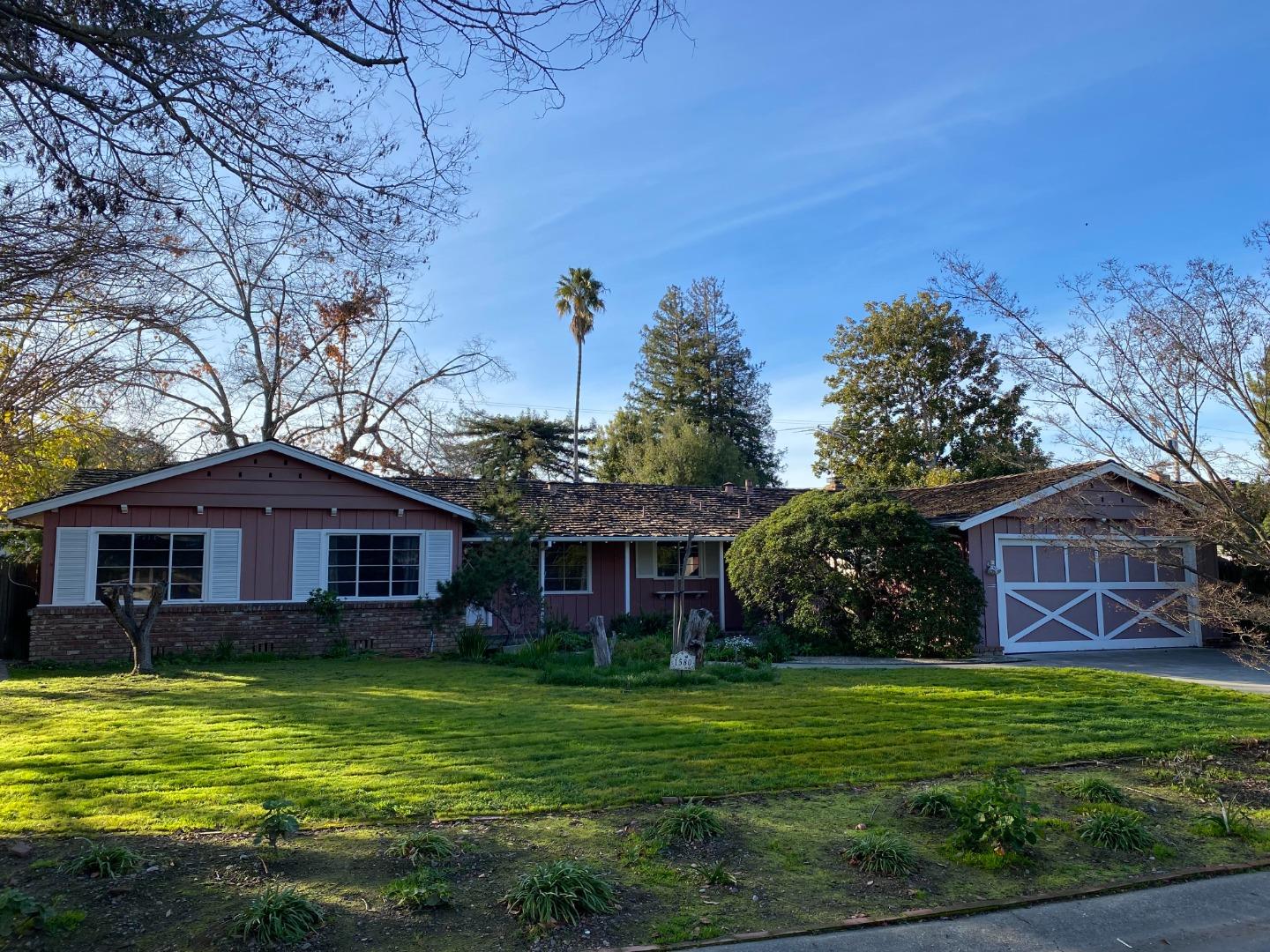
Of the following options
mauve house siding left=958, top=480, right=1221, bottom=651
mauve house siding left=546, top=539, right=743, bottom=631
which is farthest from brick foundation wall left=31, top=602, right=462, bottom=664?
mauve house siding left=958, top=480, right=1221, bottom=651

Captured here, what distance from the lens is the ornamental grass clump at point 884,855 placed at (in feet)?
15.5

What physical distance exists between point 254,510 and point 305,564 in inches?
52.8

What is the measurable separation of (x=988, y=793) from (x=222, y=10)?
6.90m

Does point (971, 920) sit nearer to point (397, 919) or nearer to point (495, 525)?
point (397, 919)

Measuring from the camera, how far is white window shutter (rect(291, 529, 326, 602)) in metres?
16.5

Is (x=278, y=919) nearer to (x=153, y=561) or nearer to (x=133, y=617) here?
(x=133, y=617)

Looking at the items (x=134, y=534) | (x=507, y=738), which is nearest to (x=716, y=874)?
(x=507, y=738)

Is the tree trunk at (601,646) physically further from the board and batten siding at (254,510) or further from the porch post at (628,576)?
the porch post at (628,576)

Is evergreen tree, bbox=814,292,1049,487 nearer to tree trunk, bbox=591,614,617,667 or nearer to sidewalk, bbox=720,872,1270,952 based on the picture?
tree trunk, bbox=591,614,617,667

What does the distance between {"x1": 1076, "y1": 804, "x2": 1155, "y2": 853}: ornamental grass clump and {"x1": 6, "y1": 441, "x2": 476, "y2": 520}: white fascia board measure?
532 inches

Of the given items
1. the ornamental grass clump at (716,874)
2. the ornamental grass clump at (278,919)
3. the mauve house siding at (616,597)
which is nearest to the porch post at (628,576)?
the mauve house siding at (616,597)

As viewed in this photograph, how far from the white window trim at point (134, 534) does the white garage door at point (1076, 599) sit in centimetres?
1469

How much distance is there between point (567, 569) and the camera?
2112 cm

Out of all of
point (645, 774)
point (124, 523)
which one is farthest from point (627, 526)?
point (645, 774)
